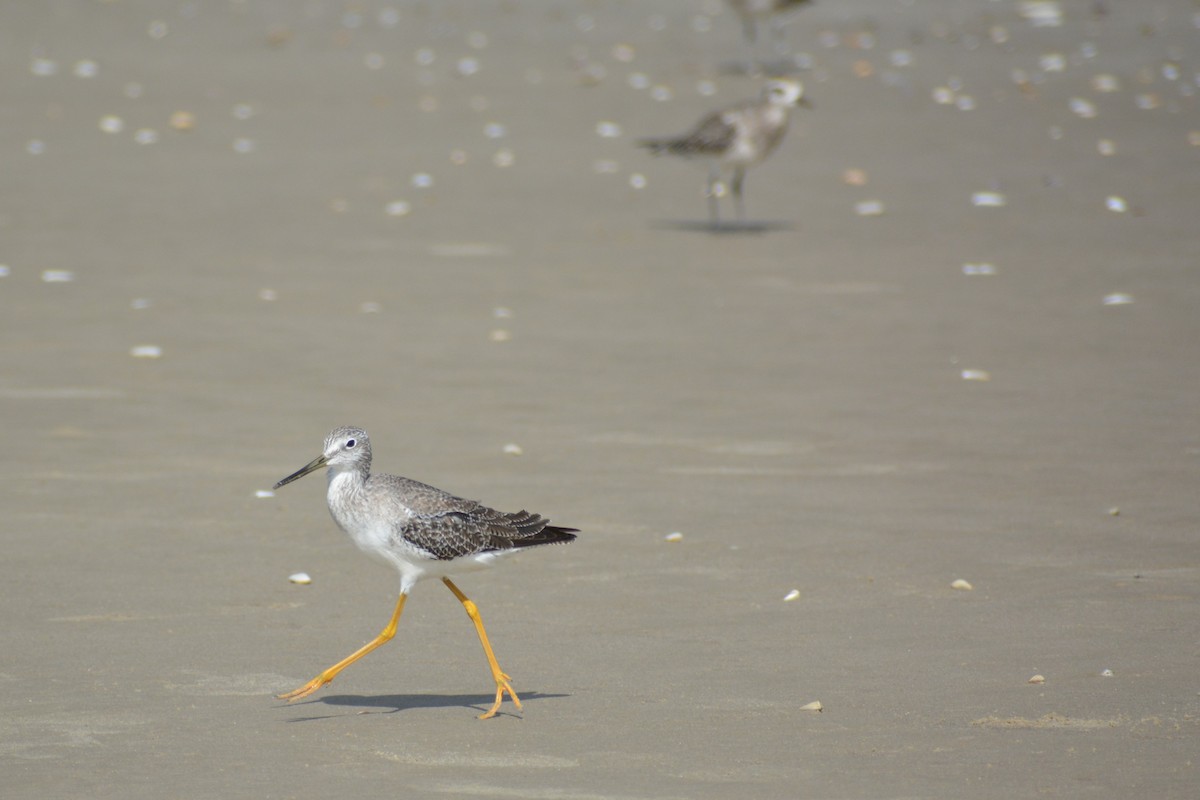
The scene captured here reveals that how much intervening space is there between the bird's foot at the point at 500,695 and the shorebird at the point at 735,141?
1132cm

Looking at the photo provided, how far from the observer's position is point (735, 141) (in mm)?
18016

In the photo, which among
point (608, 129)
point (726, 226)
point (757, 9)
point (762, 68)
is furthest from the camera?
point (757, 9)

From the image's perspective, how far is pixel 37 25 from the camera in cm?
2753

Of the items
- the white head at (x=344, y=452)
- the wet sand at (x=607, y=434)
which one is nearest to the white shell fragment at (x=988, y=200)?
the wet sand at (x=607, y=434)

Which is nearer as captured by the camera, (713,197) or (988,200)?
(713,197)

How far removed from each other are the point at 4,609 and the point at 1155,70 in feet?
68.9

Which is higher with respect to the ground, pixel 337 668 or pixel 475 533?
pixel 475 533

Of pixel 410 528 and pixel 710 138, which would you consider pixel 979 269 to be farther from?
pixel 410 528

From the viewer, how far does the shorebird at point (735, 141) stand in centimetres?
1806

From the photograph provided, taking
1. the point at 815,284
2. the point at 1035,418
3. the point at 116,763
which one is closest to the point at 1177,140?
the point at 815,284

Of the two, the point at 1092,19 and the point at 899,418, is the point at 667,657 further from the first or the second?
the point at 1092,19

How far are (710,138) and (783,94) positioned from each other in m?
1.25

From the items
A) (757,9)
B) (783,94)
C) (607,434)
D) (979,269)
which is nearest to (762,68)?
(757,9)

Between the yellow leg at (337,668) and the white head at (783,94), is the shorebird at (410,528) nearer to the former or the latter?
the yellow leg at (337,668)
